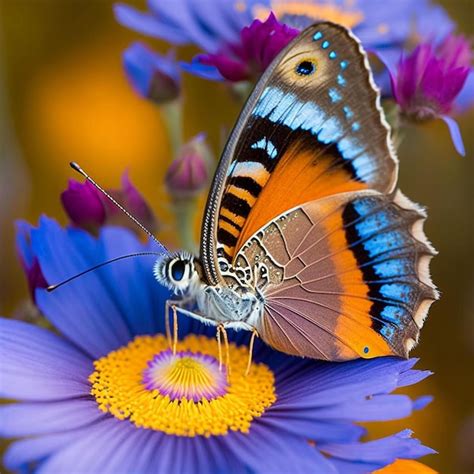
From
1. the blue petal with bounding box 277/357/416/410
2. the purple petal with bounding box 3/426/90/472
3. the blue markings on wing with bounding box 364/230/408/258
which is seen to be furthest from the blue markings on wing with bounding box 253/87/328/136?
the purple petal with bounding box 3/426/90/472

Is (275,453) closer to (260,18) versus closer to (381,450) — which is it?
(381,450)

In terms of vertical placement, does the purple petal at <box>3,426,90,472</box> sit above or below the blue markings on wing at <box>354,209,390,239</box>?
below

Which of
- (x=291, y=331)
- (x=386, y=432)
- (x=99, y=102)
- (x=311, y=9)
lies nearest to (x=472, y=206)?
(x=386, y=432)

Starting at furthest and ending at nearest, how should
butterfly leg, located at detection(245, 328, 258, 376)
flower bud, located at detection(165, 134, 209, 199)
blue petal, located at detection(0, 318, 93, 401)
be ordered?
flower bud, located at detection(165, 134, 209, 199)
butterfly leg, located at detection(245, 328, 258, 376)
blue petal, located at detection(0, 318, 93, 401)

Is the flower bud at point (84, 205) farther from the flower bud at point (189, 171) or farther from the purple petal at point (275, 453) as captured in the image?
the purple petal at point (275, 453)

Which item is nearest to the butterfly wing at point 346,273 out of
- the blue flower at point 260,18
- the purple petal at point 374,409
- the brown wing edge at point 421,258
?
the brown wing edge at point 421,258

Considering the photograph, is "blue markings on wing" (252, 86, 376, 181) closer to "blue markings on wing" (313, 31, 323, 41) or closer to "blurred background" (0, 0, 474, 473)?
"blue markings on wing" (313, 31, 323, 41)

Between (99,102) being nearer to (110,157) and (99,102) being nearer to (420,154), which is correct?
(110,157)
